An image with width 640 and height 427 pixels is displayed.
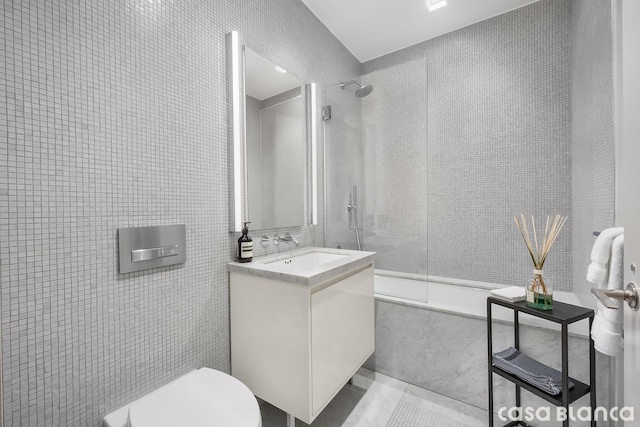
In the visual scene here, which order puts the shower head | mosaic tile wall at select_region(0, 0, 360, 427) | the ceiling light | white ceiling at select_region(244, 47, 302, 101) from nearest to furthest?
1. mosaic tile wall at select_region(0, 0, 360, 427)
2. white ceiling at select_region(244, 47, 302, 101)
3. the ceiling light
4. the shower head

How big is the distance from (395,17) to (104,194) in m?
2.36

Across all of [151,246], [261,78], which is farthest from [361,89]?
[151,246]

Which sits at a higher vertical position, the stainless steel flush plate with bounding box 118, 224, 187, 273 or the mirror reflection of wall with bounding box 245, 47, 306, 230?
the mirror reflection of wall with bounding box 245, 47, 306, 230

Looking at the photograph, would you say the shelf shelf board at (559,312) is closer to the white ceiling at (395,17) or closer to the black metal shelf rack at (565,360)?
the black metal shelf rack at (565,360)

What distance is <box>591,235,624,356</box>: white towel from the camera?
91cm

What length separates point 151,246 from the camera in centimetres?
112

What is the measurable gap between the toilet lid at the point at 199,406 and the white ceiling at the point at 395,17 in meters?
2.47

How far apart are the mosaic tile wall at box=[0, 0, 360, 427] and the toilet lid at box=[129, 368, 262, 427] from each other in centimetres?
20

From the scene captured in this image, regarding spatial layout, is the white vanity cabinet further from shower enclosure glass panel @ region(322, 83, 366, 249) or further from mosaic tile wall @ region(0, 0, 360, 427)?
shower enclosure glass panel @ region(322, 83, 366, 249)

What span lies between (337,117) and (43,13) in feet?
5.89

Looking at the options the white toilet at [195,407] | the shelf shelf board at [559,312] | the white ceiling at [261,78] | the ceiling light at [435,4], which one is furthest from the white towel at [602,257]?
the ceiling light at [435,4]

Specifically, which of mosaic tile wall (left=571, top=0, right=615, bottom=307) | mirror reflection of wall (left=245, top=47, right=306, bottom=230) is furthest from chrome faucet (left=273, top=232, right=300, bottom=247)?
mosaic tile wall (left=571, top=0, right=615, bottom=307)

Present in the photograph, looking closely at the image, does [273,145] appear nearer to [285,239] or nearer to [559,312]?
[285,239]

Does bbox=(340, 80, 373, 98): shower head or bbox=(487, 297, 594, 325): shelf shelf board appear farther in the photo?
bbox=(340, 80, 373, 98): shower head
